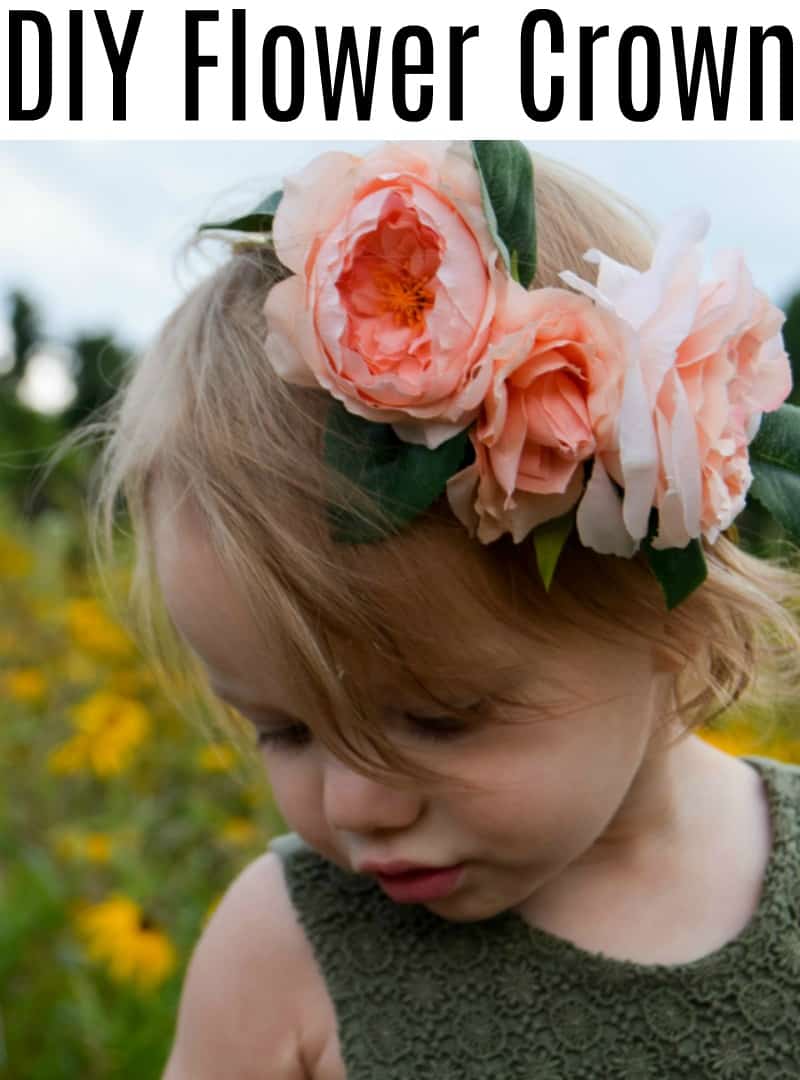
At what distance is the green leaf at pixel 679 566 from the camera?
0.86m

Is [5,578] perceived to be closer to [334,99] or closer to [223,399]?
[334,99]

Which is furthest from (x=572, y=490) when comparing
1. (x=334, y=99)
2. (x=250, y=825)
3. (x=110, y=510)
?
(x=250, y=825)

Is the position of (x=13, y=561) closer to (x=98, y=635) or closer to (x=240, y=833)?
(x=98, y=635)

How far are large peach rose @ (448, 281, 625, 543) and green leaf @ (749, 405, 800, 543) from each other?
0.14 metres

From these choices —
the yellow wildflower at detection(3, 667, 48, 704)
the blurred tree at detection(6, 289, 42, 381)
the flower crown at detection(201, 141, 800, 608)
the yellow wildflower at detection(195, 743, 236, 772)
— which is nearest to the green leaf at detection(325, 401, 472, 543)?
the flower crown at detection(201, 141, 800, 608)

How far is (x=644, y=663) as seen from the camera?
3.10 feet

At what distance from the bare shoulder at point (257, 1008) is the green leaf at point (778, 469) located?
55cm

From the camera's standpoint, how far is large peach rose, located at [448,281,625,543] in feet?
2.65

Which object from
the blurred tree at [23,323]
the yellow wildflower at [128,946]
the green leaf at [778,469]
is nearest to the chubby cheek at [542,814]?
the green leaf at [778,469]

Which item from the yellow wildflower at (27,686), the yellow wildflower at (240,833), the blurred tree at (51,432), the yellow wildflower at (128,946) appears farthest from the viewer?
the yellow wildflower at (27,686)

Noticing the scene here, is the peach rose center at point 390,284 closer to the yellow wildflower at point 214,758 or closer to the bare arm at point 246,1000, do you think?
the bare arm at point 246,1000

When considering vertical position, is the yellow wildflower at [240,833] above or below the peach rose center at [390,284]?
below

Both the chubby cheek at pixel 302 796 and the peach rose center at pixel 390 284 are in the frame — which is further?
the chubby cheek at pixel 302 796

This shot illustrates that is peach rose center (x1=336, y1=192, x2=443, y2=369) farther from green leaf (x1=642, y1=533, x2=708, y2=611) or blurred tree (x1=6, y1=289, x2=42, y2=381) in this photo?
blurred tree (x1=6, y1=289, x2=42, y2=381)
